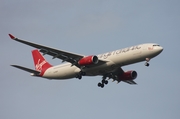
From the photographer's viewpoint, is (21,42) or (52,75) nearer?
(21,42)

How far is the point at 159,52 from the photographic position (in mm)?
59500

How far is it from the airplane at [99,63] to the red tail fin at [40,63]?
84 centimetres

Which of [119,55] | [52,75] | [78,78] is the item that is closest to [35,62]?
[52,75]

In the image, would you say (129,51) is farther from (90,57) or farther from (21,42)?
A: (21,42)

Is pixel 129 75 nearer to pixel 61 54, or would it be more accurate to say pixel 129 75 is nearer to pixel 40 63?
pixel 61 54

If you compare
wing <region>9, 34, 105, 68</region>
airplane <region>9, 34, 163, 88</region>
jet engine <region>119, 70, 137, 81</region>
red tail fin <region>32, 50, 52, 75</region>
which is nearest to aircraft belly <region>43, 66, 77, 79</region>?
airplane <region>9, 34, 163, 88</region>

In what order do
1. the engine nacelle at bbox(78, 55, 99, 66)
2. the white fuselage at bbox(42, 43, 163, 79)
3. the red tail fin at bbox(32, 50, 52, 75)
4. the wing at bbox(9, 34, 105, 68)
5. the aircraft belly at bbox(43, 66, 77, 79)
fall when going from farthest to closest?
1. the red tail fin at bbox(32, 50, 52, 75)
2. the aircraft belly at bbox(43, 66, 77, 79)
3. the engine nacelle at bbox(78, 55, 99, 66)
4. the wing at bbox(9, 34, 105, 68)
5. the white fuselage at bbox(42, 43, 163, 79)

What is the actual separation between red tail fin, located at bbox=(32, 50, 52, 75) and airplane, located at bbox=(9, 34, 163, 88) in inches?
32.9

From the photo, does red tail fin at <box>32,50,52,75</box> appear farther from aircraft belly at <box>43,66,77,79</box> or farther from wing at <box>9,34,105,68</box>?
wing at <box>9,34,105,68</box>

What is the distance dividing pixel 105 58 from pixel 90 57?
211cm

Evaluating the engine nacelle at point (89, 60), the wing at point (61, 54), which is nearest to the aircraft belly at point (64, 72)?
the wing at point (61, 54)

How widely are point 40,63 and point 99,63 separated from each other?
1463 cm

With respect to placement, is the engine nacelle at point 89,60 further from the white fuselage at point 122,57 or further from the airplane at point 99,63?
the white fuselage at point 122,57

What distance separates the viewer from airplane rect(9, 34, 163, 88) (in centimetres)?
5956
